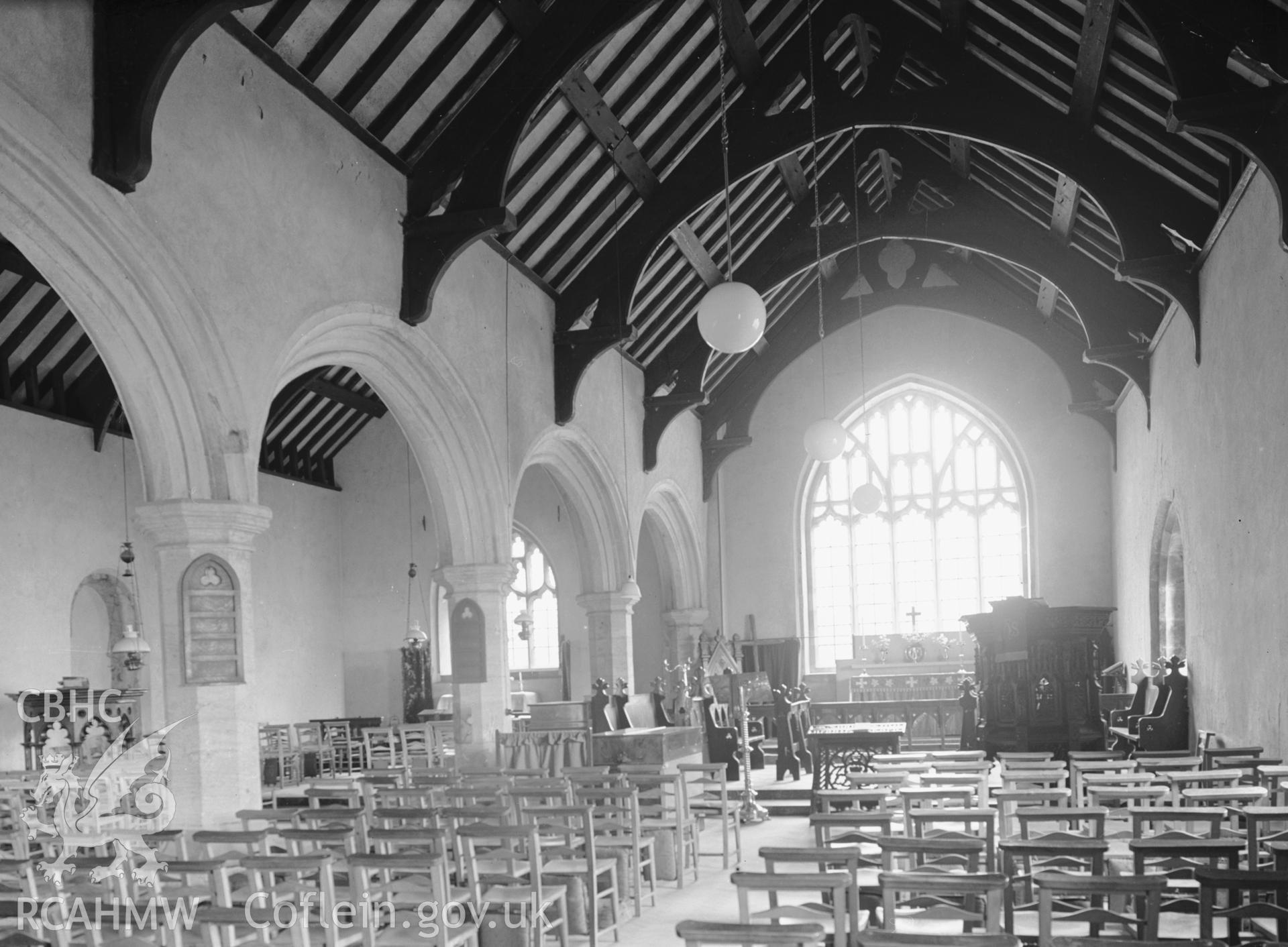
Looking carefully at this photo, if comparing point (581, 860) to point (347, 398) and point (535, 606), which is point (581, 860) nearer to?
point (347, 398)

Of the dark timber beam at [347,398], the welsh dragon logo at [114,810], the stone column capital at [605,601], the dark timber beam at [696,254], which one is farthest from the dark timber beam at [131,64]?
the stone column capital at [605,601]

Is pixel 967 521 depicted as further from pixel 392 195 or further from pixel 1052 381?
pixel 392 195

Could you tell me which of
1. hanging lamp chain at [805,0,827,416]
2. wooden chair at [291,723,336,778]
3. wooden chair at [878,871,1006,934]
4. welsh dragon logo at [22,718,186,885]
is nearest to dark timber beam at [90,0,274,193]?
welsh dragon logo at [22,718,186,885]

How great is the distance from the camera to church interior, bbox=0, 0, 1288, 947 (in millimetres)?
5637

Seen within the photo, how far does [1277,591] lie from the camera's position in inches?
312

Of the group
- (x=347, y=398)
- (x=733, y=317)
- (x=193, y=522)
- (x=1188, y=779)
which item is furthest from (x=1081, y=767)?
(x=347, y=398)

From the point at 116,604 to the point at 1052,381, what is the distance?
11.5m

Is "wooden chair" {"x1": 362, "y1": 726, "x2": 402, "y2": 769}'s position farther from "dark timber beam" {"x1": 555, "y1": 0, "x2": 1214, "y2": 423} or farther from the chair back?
the chair back

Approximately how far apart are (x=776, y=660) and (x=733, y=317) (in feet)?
37.3

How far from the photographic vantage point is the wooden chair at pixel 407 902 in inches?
169

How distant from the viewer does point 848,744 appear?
10461 millimetres

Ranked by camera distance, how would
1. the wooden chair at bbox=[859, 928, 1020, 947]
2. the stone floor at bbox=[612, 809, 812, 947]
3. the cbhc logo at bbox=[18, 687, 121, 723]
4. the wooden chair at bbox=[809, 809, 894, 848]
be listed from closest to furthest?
the wooden chair at bbox=[859, 928, 1020, 947] → the wooden chair at bbox=[809, 809, 894, 848] → the stone floor at bbox=[612, 809, 812, 947] → the cbhc logo at bbox=[18, 687, 121, 723]

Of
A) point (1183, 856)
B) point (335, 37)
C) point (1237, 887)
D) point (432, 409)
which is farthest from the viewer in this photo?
point (432, 409)

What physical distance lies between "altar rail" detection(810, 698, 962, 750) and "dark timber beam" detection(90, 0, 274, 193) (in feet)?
28.7
